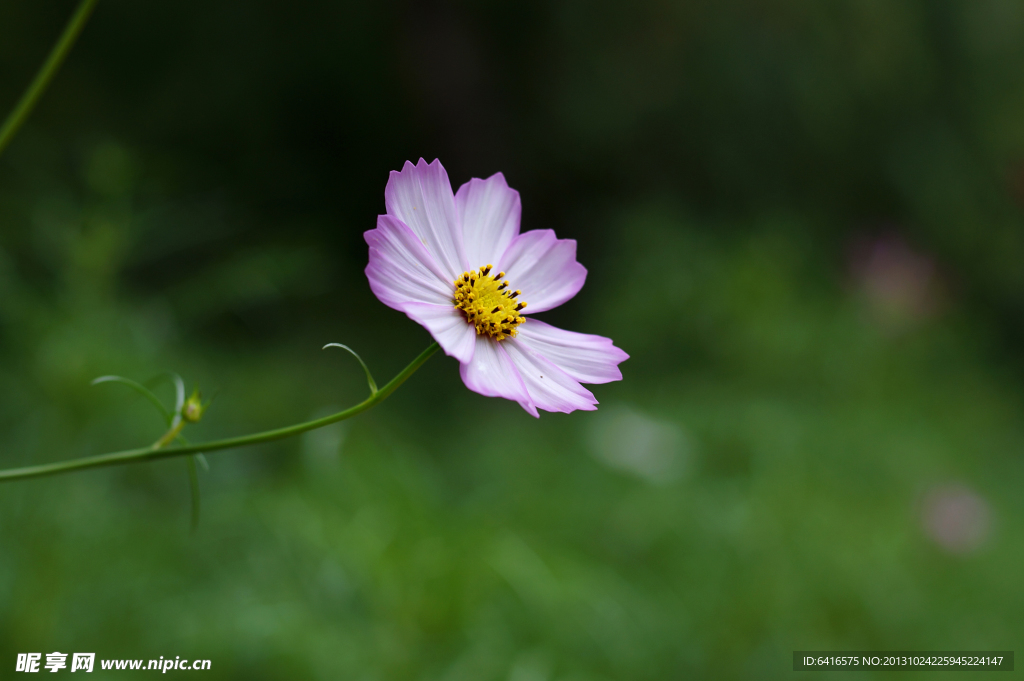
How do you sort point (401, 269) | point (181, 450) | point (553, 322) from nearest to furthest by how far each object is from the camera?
point (181, 450), point (401, 269), point (553, 322)

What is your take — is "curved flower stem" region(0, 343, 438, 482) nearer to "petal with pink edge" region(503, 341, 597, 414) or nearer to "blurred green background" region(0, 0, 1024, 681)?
"petal with pink edge" region(503, 341, 597, 414)

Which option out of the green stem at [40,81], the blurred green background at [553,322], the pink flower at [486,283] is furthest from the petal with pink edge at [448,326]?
the blurred green background at [553,322]

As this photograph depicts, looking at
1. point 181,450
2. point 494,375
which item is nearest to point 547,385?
point 494,375

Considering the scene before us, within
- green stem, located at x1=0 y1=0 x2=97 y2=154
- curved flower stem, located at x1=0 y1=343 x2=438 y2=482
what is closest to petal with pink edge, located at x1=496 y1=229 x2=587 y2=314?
curved flower stem, located at x1=0 y1=343 x2=438 y2=482

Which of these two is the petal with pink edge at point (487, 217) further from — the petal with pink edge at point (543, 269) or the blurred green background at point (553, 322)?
the blurred green background at point (553, 322)

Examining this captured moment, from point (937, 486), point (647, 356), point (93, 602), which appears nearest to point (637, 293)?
point (647, 356)

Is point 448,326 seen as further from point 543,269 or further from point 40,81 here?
point 40,81

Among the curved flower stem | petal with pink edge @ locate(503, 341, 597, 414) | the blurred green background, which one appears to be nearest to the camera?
the curved flower stem
